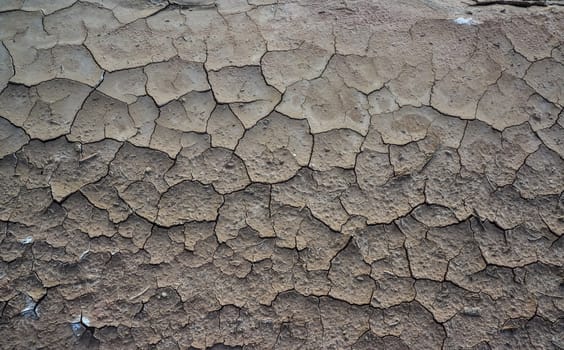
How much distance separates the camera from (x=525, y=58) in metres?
2.98

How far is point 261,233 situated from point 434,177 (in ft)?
2.90

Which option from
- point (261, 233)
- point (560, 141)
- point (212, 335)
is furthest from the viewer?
point (560, 141)

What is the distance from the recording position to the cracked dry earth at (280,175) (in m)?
2.29

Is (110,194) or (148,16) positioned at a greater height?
(148,16)

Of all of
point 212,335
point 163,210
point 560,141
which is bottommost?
point 212,335

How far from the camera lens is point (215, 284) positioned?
7.69 ft

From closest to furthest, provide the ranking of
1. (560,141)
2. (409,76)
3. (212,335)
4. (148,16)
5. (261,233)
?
(212,335) < (261,233) < (560,141) < (409,76) < (148,16)

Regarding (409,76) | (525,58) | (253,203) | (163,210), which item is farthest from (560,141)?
(163,210)

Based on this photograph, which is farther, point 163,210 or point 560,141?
A: point 560,141

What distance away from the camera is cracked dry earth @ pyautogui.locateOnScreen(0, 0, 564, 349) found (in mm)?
2285

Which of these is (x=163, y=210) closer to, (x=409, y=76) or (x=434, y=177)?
(x=434, y=177)

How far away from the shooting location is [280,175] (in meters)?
2.60

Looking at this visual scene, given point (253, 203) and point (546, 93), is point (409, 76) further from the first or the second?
point (253, 203)

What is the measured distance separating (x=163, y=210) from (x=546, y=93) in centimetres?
208
